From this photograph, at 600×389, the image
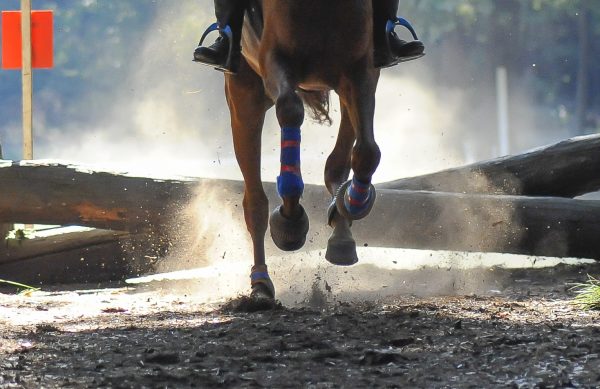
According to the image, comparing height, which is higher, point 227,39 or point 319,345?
point 227,39

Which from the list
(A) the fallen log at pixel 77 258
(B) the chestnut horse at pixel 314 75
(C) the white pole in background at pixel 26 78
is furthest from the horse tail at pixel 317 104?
(C) the white pole in background at pixel 26 78

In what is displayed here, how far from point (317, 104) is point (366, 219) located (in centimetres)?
115

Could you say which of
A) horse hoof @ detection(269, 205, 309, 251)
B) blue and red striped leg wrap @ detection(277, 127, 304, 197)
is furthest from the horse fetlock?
blue and red striped leg wrap @ detection(277, 127, 304, 197)

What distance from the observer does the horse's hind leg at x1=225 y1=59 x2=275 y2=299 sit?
7.32 meters

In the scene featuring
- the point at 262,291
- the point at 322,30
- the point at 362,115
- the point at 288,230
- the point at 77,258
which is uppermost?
the point at 322,30

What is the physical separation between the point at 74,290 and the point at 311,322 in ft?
11.3

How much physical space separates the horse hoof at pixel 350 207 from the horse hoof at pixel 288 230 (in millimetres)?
284

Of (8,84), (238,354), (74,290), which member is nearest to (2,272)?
(74,290)

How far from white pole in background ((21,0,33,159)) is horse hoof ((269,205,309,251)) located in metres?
4.49

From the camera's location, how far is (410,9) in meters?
30.4

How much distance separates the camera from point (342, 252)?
6793 millimetres

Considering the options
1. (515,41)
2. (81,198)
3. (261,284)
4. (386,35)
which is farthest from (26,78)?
(515,41)

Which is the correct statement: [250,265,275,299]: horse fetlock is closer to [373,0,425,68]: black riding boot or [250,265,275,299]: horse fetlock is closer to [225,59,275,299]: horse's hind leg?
[225,59,275,299]: horse's hind leg

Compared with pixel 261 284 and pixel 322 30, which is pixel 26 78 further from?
pixel 322 30
